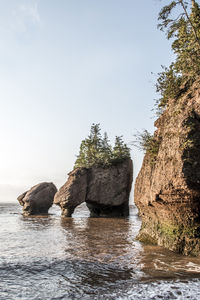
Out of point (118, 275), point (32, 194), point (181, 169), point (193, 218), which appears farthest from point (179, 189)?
point (32, 194)

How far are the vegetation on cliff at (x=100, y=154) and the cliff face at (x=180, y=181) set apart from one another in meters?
24.1

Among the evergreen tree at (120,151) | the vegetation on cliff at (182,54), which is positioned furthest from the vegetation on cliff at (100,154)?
the vegetation on cliff at (182,54)

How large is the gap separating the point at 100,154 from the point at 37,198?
13.3 m

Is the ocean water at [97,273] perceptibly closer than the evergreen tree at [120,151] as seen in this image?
Yes

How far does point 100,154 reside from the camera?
1425 inches

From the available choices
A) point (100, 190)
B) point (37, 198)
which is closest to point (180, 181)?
point (100, 190)

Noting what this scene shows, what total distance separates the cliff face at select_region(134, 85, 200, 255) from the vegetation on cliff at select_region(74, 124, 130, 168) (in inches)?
948

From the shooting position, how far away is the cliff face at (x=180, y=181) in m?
8.71

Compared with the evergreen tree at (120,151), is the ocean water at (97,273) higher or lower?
lower

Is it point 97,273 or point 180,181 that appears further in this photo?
point 180,181

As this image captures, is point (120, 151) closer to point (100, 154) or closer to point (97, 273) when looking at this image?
point (100, 154)

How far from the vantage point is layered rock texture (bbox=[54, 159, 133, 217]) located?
1298 inches

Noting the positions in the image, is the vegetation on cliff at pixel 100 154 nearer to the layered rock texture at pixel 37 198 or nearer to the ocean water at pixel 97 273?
the layered rock texture at pixel 37 198

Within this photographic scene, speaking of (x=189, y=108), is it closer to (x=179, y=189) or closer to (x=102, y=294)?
(x=179, y=189)
